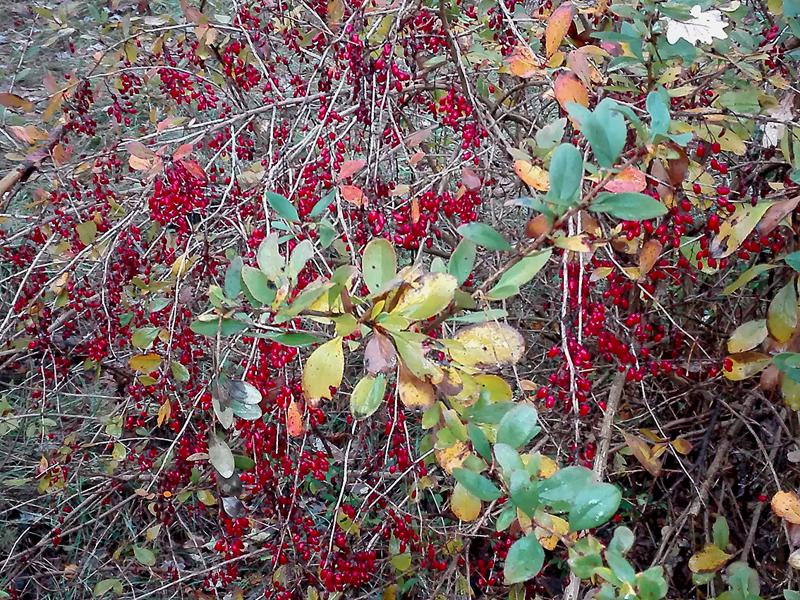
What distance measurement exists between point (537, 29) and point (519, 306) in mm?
645

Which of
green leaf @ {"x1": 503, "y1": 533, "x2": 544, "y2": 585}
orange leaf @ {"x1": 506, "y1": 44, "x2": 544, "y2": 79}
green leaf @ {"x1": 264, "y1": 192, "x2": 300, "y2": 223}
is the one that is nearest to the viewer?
green leaf @ {"x1": 503, "y1": 533, "x2": 544, "y2": 585}

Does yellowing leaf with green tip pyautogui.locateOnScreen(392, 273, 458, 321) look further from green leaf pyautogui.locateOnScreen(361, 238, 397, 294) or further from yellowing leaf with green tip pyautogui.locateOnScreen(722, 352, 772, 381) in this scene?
yellowing leaf with green tip pyautogui.locateOnScreen(722, 352, 772, 381)

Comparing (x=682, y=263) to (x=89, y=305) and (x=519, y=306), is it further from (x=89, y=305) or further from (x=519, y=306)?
(x=89, y=305)

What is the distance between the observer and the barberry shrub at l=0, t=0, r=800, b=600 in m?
0.73

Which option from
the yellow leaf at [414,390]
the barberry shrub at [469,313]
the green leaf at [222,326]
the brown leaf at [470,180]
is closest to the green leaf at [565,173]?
the barberry shrub at [469,313]

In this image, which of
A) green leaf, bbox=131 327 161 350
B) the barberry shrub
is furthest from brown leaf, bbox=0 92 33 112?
green leaf, bbox=131 327 161 350

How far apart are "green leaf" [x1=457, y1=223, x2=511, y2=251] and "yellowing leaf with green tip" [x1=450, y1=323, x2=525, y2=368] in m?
0.08

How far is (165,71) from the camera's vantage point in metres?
1.78

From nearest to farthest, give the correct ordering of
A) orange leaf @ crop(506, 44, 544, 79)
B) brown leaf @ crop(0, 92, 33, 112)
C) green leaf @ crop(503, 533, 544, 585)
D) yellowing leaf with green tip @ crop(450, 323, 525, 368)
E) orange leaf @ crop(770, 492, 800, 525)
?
green leaf @ crop(503, 533, 544, 585) < yellowing leaf with green tip @ crop(450, 323, 525, 368) < orange leaf @ crop(770, 492, 800, 525) < orange leaf @ crop(506, 44, 544, 79) < brown leaf @ crop(0, 92, 33, 112)

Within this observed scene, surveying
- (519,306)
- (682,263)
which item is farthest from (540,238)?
(519,306)

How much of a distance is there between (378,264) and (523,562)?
311mm

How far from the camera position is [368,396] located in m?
0.74

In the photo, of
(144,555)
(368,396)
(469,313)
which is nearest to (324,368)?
(368,396)

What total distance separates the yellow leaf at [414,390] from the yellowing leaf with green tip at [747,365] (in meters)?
0.61
